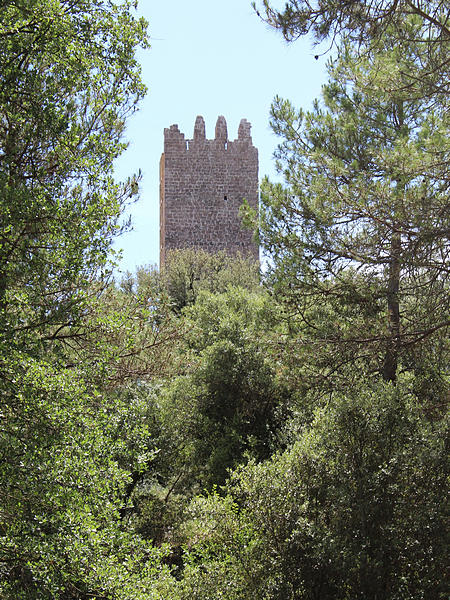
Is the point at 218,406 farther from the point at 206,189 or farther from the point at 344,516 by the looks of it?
A: the point at 206,189

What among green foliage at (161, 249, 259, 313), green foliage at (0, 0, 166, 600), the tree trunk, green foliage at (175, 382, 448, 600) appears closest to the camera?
green foliage at (0, 0, 166, 600)

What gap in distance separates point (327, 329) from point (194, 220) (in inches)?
786

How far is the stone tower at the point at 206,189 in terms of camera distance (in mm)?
28125

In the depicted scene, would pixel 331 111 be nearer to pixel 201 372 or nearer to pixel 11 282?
pixel 201 372

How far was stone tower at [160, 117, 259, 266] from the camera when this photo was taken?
28125mm

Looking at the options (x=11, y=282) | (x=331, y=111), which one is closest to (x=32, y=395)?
(x=11, y=282)

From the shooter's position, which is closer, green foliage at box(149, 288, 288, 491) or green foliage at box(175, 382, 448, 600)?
green foliage at box(175, 382, 448, 600)

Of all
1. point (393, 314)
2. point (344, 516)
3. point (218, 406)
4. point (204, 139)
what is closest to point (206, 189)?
point (204, 139)

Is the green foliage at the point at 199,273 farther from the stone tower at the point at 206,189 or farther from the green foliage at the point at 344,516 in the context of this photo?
the green foliage at the point at 344,516

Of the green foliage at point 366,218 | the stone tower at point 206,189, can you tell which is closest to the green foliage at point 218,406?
the green foliage at point 366,218

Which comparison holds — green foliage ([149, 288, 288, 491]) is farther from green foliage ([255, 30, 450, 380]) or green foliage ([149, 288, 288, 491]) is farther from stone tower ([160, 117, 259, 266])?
stone tower ([160, 117, 259, 266])

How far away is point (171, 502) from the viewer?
482 inches

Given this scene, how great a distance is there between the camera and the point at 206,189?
28.5 metres

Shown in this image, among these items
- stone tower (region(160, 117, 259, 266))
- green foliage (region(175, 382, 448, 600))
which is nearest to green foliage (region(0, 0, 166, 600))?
green foliage (region(175, 382, 448, 600))
